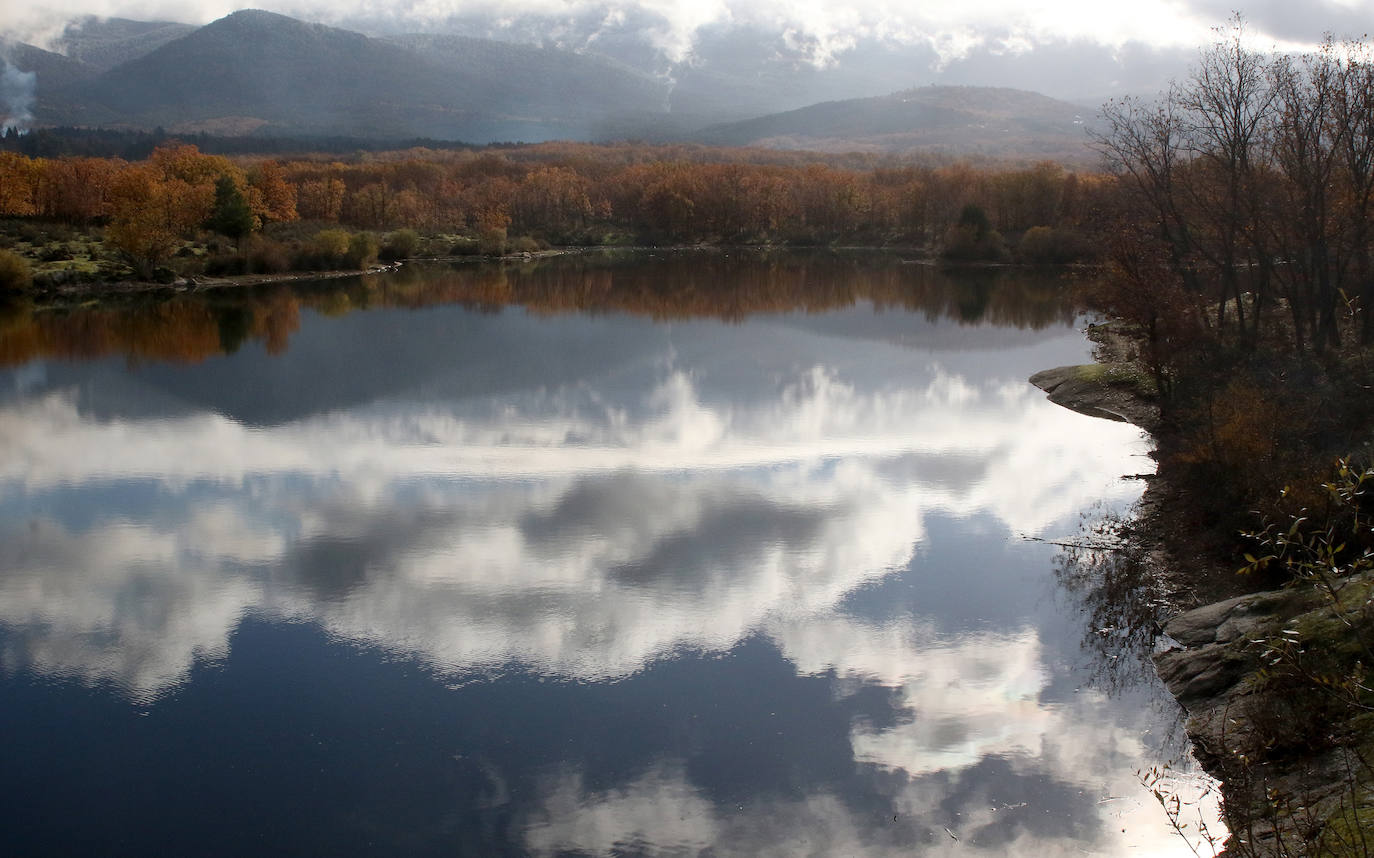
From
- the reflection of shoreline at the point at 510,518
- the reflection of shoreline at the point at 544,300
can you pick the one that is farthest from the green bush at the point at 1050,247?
the reflection of shoreline at the point at 510,518

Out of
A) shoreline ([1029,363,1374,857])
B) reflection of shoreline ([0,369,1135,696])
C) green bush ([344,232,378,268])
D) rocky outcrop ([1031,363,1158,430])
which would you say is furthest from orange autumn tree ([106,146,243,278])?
shoreline ([1029,363,1374,857])

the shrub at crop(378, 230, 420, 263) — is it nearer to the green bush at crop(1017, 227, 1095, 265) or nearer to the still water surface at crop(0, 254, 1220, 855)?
the green bush at crop(1017, 227, 1095, 265)

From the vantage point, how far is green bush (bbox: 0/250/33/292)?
134 feet

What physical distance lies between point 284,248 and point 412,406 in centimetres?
3433

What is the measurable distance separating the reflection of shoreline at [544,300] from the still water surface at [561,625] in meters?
7.49

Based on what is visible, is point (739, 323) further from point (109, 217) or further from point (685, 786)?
point (109, 217)

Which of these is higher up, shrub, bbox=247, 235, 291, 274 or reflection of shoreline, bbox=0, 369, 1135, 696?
shrub, bbox=247, 235, 291, 274

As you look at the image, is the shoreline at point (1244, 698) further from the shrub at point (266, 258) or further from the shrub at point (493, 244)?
the shrub at point (493, 244)

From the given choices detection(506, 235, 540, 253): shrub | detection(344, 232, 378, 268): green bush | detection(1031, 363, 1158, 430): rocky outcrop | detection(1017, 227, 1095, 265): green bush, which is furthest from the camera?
detection(506, 235, 540, 253): shrub

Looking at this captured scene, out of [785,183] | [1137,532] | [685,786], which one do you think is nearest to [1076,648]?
[1137,532]

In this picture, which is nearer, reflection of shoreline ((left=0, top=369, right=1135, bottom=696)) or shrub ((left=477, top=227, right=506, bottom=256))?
reflection of shoreline ((left=0, top=369, right=1135, bottom=696))

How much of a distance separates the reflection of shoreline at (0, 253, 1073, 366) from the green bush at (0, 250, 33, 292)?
1.97 metres


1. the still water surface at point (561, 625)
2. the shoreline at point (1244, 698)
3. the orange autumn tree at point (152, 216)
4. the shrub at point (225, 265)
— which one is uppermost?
the orange autumn tree at point (152, 216)

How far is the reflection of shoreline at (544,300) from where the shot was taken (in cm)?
3309
